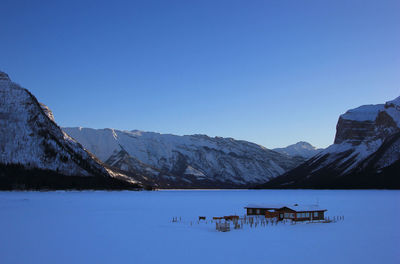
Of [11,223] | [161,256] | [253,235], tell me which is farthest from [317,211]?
[11,223]

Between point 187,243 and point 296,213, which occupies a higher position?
point 296,213

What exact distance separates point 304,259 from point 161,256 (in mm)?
14475

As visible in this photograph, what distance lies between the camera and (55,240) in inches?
2060

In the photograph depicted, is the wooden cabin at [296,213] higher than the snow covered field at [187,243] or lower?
higher

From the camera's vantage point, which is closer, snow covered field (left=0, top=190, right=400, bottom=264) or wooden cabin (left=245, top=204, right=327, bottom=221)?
snow covered field (left=0, top=190, right=400, bottom=264)

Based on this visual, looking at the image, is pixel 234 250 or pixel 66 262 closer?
pixel 66 262

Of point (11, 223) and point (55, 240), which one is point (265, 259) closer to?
point (55, 240)

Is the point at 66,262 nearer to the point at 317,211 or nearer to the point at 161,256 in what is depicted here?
the point at 161,256

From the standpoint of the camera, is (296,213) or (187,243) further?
A: (296,213)

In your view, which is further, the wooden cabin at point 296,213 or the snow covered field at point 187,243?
the wooden cabin at point 296,213

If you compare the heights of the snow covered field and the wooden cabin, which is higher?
the wooden cabin

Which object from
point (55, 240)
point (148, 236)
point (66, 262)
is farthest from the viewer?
point (148, 236)

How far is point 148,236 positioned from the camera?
58.1 m

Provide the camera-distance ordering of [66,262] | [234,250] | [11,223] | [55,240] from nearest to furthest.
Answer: [66,262] → [234,250] → [55,240] → [11,223]
